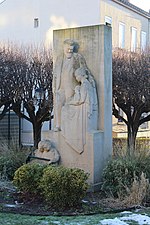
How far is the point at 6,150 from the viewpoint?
441 inches

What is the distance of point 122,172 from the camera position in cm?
871

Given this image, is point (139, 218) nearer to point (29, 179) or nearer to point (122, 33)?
point (29, 179)

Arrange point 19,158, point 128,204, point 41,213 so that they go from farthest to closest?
1. point 19,158
2. point 128,204
3. point 41,213

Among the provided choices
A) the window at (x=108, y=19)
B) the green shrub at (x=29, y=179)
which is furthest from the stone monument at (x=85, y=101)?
the window at (x=108, y=19)

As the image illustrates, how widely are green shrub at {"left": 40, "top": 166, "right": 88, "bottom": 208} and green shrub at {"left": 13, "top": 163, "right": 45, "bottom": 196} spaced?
51 cm

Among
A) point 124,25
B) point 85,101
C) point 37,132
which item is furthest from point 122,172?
point 124,25

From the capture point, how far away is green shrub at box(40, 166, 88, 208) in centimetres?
750

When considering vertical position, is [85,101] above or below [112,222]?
above

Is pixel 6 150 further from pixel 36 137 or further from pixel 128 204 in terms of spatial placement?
pixel 36 137

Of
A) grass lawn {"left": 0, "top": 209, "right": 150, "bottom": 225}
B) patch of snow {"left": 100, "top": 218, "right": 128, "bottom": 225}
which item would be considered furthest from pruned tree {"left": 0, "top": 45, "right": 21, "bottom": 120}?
patch of snow {"left": 100, "top": 218, "right": 128, "bottom": 225}

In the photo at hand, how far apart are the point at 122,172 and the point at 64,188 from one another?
1.69m

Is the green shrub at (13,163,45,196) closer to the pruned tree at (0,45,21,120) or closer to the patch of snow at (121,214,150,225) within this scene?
the patch of snow at (121,214,150,225)

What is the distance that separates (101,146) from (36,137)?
7670 millimetres

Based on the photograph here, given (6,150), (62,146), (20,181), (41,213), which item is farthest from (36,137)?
(41,213)
